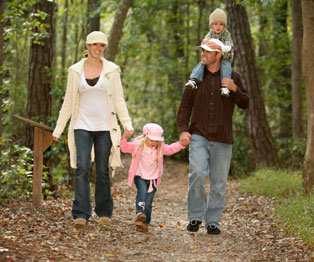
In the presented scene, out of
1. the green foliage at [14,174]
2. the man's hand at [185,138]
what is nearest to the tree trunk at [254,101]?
the green foliage at [14,174]

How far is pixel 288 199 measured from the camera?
25.3 ft

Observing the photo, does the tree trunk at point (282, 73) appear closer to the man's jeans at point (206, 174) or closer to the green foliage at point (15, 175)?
the green foliage at point (15, 175)

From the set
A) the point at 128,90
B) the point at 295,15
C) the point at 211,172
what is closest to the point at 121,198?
the point at 211,172

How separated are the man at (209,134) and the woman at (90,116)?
0.85 m

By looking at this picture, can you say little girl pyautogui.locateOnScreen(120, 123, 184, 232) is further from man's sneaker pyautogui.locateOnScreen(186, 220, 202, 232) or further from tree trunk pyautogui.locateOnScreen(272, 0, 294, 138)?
tree trunk pyautogui.locateOnScreen(272, 0, 294, 138)

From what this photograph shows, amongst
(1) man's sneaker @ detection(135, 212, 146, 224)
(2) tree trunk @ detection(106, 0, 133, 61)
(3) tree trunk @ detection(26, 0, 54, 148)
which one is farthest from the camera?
(2) tree trunk @ detection(106, 0, 133, 61)

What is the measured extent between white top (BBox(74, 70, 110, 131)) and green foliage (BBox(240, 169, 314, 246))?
103 inches

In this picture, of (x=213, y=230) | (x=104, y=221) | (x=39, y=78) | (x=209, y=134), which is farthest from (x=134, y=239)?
(x=39, y=78)

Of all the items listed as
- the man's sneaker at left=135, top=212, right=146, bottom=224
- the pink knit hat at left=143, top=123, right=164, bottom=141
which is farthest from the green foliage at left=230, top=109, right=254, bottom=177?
the man's sneaker at left=135, top=212, right=146, bottom=224

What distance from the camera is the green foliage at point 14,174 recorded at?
8.30 metres

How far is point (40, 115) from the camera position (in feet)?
32.5

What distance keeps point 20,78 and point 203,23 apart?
712cm

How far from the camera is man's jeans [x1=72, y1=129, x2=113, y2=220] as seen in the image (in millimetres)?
6051

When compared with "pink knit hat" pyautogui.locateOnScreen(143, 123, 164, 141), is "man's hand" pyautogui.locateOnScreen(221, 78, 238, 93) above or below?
above
